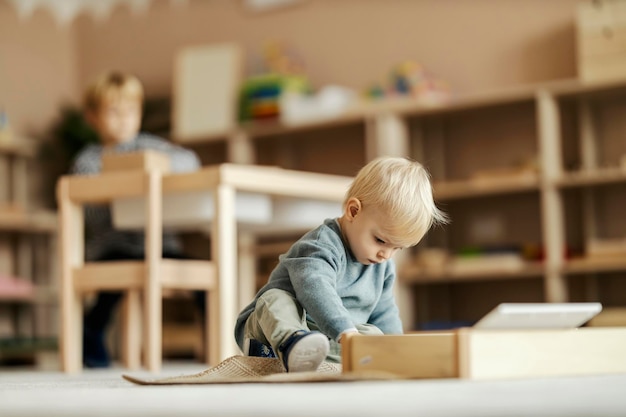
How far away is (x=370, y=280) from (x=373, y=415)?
1095 millimetres

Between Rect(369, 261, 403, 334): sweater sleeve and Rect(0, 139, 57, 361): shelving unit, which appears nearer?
Rect(369, 261, 403, 334): sweater sleeve

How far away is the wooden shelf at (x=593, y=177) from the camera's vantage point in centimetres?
414

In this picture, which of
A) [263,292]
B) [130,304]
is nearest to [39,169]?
[130,304]

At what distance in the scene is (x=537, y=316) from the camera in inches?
61.9

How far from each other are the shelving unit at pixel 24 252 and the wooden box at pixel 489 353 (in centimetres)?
368

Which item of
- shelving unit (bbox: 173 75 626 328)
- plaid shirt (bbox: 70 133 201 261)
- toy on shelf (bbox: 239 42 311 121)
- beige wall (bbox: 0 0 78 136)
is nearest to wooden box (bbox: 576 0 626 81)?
shelving unit (bbox: 173 75 626 328)

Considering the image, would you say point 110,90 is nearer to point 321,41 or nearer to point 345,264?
point 321,41

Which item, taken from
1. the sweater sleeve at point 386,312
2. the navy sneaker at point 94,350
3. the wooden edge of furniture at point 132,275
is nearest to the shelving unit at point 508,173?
the navy sneaker at point 94,350

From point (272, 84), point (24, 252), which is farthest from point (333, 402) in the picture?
point (24, 252)

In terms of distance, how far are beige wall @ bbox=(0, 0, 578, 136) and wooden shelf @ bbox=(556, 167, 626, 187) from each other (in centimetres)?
Result: 53

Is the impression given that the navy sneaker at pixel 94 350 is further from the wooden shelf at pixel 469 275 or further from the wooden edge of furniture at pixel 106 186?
the wooden shelf at pixel 469 275

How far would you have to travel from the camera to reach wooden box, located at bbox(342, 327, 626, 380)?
5.04 ft

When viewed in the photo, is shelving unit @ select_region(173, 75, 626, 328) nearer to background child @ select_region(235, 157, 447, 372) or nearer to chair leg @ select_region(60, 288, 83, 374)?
chair leg @ select_region(60, 288, 83, 374)

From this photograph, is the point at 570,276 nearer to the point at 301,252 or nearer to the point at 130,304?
the point at 130,304
